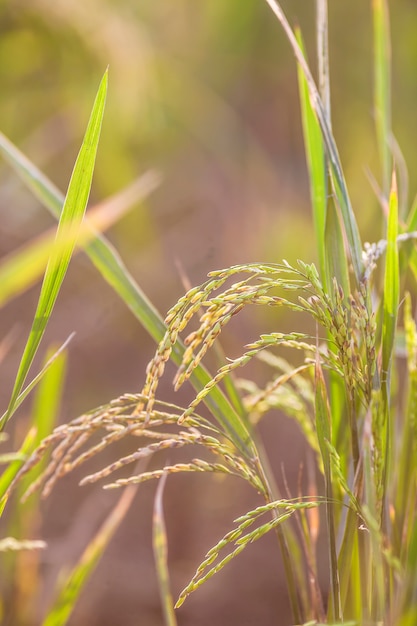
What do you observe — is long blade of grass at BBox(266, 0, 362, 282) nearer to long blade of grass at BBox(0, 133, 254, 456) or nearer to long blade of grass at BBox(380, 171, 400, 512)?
long blade of grass at BBox(380, 171, 400, 512)

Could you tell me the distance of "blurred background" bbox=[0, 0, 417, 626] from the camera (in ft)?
4.43

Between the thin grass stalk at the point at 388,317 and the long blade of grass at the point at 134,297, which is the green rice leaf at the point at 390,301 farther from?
the long blade of grass at the point at 134,297

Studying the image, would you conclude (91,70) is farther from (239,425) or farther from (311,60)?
(239,425)

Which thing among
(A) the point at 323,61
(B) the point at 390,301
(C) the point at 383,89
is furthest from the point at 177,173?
(B) the point at 390,301

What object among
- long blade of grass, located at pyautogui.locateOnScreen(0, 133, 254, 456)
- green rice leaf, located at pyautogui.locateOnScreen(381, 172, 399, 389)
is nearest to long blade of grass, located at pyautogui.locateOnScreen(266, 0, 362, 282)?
green rice leaf, located at pyautogui.locateOnScreen(381, 172, 399, 389)

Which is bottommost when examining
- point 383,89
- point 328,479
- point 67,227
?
point 328,479

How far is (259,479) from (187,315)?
0.14m

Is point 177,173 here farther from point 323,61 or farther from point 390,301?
point 390,301

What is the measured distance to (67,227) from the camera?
463 mm

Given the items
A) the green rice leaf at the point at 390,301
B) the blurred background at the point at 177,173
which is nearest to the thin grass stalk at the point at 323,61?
the green rice leaf at the point at 390,301

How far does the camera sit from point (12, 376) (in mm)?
1555

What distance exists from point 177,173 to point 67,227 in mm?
1466

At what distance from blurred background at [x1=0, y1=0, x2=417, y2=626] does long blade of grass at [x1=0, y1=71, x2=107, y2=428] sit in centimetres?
80

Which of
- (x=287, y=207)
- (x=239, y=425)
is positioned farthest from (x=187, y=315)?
(x=287, y=207)
